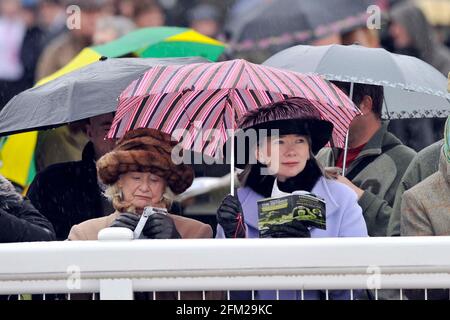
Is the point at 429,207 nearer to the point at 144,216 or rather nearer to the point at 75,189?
the point at 144,216

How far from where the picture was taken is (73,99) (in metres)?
6.72

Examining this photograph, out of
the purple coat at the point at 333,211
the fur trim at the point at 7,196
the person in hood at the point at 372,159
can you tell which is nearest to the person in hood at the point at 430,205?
the purple coat at the point at 333,211

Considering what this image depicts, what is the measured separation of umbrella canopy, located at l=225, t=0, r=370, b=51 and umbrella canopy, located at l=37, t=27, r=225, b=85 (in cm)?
183

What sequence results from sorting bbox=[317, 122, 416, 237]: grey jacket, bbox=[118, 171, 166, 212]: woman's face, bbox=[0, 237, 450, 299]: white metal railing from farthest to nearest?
bbox=[317, 122, 416, 237]: grey jacket
bbox=[118, 171, 166, 212]: woman's face
bbox=[0, 237, 450, 299]: white metal railing

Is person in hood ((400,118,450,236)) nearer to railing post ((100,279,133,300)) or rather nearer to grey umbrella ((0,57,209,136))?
railing post ((100,279,133,300))

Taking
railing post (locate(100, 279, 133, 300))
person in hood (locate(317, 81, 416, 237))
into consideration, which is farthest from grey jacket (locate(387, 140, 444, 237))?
railing post (locate(100, 279, 133, 300))

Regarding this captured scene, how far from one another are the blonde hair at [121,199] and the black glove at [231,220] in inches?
16.6

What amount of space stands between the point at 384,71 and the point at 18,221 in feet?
6.60

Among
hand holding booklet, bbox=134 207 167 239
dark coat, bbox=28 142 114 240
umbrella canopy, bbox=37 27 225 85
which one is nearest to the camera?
hand holding booklet, bbox=134 207 167 239

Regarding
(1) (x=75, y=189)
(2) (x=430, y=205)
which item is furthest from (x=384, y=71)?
(1) (x=75, y=189)

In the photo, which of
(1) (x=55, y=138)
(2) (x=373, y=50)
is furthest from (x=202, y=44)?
(2) (x=373, y=50)

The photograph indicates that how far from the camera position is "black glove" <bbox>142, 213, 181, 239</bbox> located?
5.54m

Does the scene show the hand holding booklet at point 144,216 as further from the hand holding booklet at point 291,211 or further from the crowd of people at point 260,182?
the hand holding booklet at point 291,211

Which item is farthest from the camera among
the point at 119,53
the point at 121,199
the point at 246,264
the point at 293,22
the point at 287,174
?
the point at 293,22
